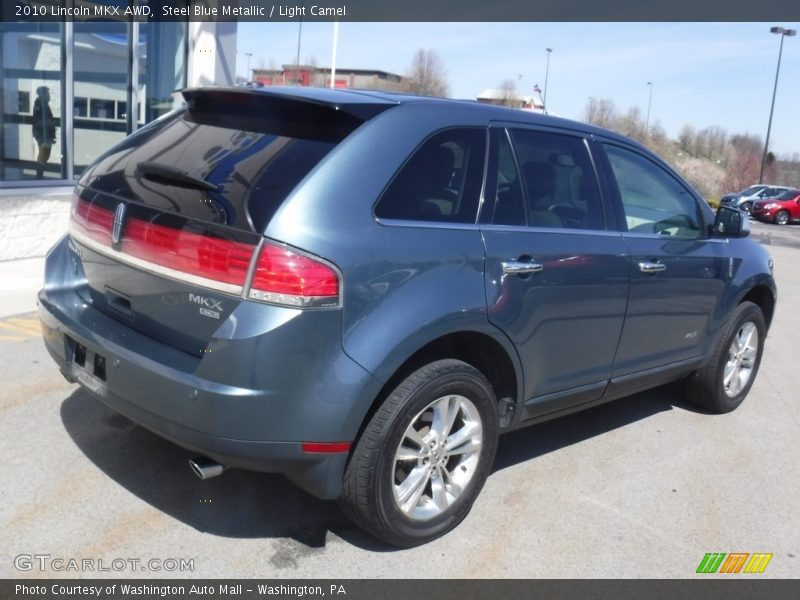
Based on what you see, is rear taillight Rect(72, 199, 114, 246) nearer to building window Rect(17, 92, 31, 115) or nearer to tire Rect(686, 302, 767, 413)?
tire Rect(686, 302, 767, 413)

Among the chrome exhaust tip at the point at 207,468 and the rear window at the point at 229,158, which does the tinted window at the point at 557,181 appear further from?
the chrome exhaust tip at the point at 207,468

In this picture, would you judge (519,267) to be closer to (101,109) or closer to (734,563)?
(734,563)

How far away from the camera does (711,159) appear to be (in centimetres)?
8344

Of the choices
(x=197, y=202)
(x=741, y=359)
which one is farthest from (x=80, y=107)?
(x=741, y=359)

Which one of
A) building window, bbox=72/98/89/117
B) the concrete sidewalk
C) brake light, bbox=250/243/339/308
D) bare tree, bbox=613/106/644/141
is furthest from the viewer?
bare tree, bbox=613/106/644/141

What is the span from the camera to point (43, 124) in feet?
29.3

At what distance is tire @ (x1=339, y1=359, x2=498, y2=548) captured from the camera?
3.09 metres

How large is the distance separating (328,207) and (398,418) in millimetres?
837

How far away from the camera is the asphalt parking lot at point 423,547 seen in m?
3.23

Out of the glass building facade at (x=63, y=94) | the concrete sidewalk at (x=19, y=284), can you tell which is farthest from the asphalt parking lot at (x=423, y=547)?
the glass building facade at (x=63, y=94)

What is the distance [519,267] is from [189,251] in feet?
4.58

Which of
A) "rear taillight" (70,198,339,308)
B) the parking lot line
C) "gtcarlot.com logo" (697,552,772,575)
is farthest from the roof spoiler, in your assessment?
the parking lot line

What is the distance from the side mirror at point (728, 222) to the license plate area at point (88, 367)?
12.0 feet

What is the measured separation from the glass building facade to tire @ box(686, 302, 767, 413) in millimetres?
6868
